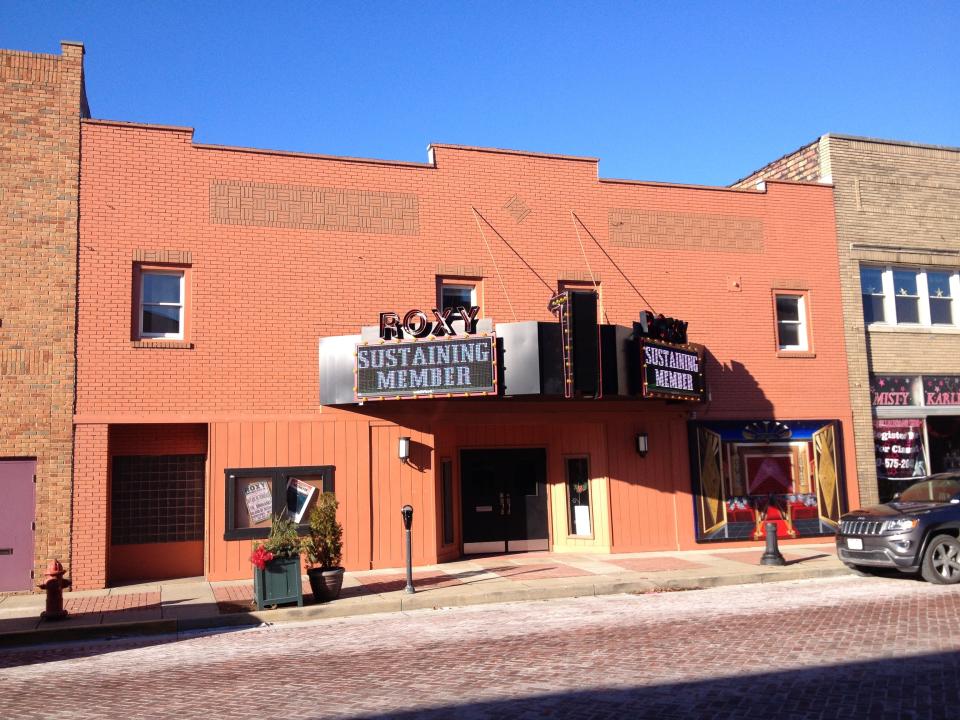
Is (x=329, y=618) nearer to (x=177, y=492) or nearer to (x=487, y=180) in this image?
(x=177, y=492)

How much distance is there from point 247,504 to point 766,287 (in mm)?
12407

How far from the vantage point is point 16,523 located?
14.8 metres

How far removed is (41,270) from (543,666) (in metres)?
11.7

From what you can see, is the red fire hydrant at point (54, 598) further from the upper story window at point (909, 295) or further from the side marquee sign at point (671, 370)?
the upper story window at point (909, 295)

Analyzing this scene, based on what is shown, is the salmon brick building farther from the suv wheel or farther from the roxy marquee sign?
the suv wheel

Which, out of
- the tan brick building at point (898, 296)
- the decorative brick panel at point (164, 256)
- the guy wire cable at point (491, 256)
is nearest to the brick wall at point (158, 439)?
the decorative brick panel at point (164, 256)

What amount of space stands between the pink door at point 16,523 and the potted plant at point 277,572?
4.84 metres

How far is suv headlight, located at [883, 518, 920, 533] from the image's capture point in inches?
533

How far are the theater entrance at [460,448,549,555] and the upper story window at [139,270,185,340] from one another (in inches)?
261

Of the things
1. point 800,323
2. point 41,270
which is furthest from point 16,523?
point 800,323

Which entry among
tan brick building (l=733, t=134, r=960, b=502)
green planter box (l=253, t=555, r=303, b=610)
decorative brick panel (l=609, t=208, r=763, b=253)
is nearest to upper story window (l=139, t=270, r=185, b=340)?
green planter box (l=253, t=555, r=303, b=610)

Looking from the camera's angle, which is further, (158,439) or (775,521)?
(775,521)

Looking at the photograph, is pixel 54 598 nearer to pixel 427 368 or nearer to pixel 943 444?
pixel 427 368

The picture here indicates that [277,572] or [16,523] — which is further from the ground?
[16,523]
